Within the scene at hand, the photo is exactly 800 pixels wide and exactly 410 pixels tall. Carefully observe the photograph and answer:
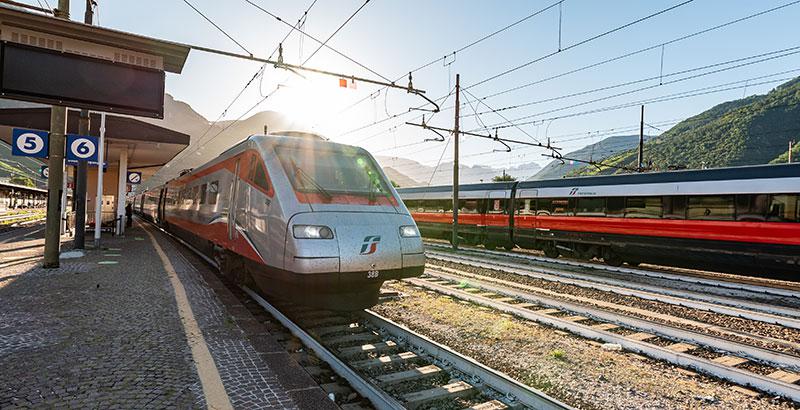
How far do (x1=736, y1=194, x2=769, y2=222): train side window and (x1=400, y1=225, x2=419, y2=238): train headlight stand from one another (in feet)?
31.0

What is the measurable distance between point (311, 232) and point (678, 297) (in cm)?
749

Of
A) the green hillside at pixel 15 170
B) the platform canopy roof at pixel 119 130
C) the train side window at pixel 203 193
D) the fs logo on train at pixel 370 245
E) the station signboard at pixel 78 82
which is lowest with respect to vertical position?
the fs logo on train at pixel 370 245

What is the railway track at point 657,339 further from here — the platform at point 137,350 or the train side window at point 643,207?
the train side window at point 643,207

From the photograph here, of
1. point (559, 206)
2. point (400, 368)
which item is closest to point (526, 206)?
point (559, 206)

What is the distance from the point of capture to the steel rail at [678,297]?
734 cm

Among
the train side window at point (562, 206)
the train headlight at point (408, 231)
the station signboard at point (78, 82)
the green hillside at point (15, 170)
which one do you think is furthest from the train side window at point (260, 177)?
the green hillside at point (15, 170)

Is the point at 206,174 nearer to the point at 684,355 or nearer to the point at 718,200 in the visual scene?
the point at 684,355

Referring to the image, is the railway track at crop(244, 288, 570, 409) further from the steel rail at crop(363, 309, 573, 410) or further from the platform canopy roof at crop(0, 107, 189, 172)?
the platform canopy roof at crop(0, 107, 189, 172)

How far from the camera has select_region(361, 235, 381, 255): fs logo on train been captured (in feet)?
18.4

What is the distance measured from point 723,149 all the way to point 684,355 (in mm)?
91148

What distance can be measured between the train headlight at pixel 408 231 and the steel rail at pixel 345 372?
1768mm

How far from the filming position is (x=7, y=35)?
1005 cm

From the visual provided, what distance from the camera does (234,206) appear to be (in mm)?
7586

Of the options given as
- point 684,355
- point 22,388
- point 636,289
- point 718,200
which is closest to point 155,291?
point 22,388
